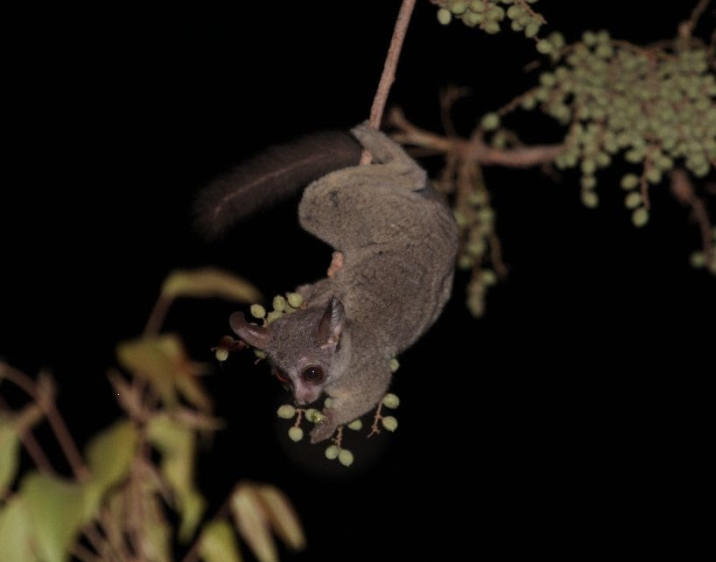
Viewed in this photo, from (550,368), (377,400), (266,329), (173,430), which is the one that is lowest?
(550,368)

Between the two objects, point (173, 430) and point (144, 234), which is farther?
point (144, 234)

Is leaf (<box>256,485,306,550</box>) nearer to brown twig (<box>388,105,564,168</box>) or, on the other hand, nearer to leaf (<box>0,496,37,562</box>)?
leaf (<box>0,496,37,562</box>)

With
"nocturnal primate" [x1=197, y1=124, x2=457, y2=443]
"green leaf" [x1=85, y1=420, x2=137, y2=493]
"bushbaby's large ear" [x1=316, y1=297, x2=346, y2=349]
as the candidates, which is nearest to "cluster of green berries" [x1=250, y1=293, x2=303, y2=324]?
"bushbaby's large ear" [x1=316, y1=297, x2=346, y2=349]

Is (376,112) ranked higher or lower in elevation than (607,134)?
higher

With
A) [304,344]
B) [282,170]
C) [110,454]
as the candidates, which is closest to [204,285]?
[110,454]

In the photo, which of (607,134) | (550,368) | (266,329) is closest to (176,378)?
(266,329)

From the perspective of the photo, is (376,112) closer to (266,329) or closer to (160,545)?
(266,329)

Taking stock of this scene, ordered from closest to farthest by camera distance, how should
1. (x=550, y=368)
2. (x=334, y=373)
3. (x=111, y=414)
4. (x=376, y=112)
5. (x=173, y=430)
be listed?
(x=173, y=430), (x=376, y=112), (x=334, y=373), (x=111, y=414), (x=550, y=368)

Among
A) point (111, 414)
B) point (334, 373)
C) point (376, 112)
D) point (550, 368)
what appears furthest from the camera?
point (550, 368)
